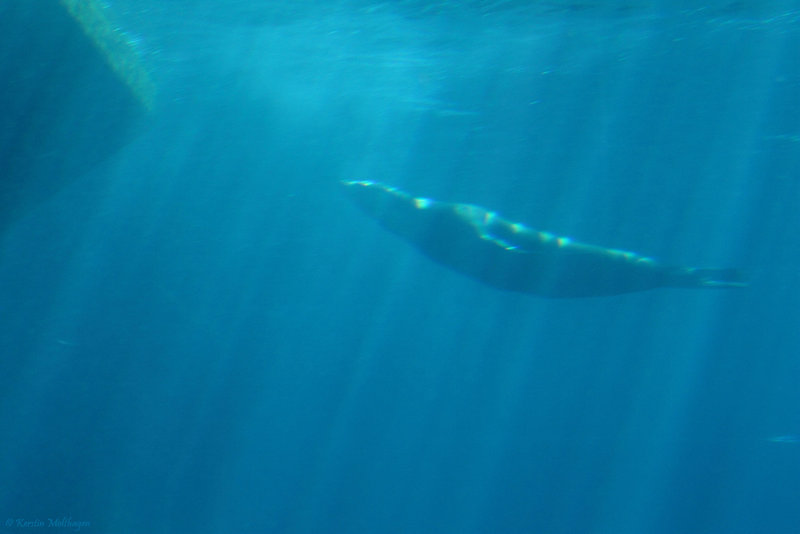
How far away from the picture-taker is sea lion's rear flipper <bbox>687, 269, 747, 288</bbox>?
38.4ft

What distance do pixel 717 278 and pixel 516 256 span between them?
3.97 metres

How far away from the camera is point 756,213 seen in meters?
32.3

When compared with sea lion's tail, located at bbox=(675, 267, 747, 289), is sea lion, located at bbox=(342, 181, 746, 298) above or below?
above

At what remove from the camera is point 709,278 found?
11.9m

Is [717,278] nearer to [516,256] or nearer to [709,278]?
[709,278]

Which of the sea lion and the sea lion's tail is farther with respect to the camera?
the sea lion's tail

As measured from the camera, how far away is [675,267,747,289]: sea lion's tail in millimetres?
11711

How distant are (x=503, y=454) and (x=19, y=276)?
20937 mm

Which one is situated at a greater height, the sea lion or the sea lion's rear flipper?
Answer: the sea lion

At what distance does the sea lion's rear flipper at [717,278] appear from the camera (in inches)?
461

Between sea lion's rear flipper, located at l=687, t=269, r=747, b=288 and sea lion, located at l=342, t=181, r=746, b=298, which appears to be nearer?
sea lion, located at l=342, t=181, r=746, b=298

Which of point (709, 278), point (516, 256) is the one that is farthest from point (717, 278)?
point (516, 256)

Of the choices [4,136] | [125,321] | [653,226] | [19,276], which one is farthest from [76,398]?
[653,226]

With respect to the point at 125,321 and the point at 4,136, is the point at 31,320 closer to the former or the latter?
the point at 125,321
